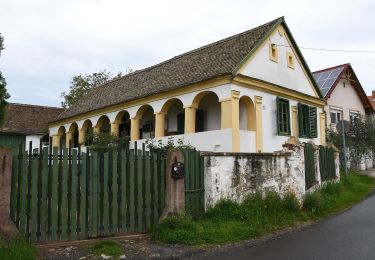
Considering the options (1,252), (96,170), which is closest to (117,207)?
(96,170)

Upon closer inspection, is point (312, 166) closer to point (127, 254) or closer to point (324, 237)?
point (324, 237)

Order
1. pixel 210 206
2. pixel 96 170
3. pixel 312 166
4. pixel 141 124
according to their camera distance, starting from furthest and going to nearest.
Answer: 1. pixel 141 124
2. pixel 312 166
3. pixel 210 206
4. pixel 96 170

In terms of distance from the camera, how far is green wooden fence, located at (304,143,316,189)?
12318 millimetres

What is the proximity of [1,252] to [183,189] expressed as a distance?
3.76m

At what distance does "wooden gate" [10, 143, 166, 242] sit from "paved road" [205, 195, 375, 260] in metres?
2.05

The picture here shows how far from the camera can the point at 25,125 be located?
2805 centimetres

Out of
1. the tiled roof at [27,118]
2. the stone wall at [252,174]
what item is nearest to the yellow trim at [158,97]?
the stone wall at [252,174]

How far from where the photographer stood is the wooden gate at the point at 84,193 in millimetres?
6695

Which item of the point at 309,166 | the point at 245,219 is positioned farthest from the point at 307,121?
the point at 245,219

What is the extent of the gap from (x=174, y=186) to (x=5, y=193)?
130 inches

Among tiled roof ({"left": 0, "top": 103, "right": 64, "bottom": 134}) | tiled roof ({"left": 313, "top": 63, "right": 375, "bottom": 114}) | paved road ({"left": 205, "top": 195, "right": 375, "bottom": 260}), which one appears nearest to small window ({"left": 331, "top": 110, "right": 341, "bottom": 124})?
tiled roof ({"left": 313, "top": 63, "right": 375, "bottom": 114})

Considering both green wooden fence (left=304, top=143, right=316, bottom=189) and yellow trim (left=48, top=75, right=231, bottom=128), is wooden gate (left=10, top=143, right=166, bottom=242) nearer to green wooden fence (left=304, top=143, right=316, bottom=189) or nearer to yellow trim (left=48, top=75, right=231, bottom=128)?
green wooden fence (left=304, top=143, right=316, bottom=189)

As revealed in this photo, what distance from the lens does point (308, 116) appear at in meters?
18.2

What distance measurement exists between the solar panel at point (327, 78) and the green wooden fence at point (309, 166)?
11.4 metres
